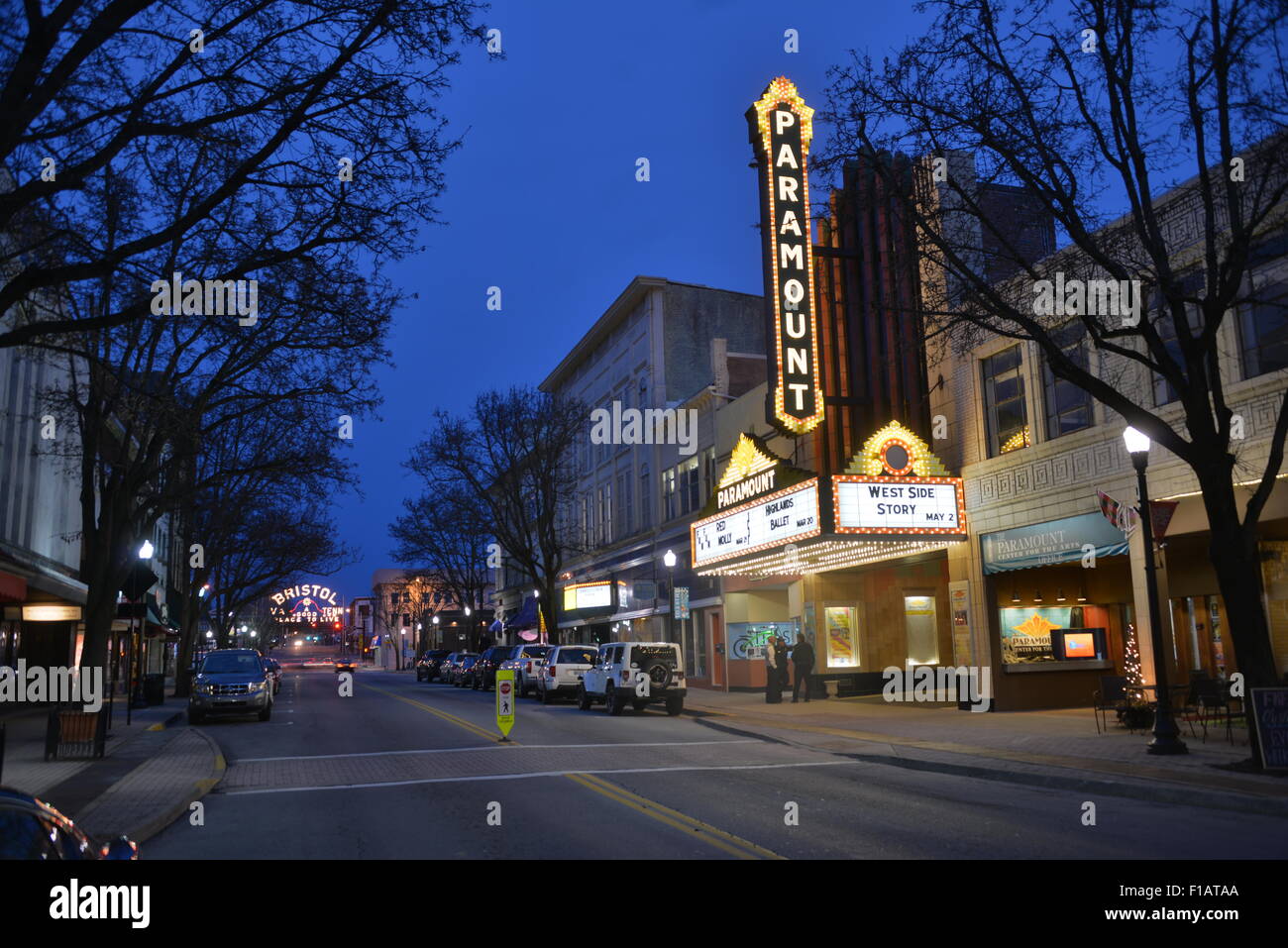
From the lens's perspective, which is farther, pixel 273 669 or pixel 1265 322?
pixel 273 669

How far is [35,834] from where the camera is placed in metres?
3.90

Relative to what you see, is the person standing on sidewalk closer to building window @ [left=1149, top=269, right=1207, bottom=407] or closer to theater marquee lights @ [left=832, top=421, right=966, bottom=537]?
theater marquee lights @ [left=832, top=421, right=966, bottom=537]

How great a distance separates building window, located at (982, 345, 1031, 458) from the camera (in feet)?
73.2

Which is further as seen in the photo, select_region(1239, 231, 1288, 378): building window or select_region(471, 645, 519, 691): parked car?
select_region(471, 645, 519, 691): parked car

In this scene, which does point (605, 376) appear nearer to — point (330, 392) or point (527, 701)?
point (527, 701)

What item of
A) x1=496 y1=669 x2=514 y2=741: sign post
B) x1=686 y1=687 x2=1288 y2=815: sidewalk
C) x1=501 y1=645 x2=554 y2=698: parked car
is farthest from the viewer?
x1=501 y1=645 x2=554 y2=698: parked car

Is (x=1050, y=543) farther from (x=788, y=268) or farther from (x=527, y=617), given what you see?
(x=527, y=617)

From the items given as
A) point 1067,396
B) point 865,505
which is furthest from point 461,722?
point 1067,396

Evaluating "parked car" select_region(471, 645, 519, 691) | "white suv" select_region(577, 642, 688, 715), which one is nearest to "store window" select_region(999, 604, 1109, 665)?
"white suv" select_region(577, 642, 688, 715)

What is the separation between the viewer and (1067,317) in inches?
725

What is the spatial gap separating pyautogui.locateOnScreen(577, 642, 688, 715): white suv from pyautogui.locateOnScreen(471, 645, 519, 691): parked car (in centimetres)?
1523

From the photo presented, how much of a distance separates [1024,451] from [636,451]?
27.1 meters

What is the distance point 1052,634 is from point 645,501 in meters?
25.0

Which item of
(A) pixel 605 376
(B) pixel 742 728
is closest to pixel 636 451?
(A) pixel 605 376
